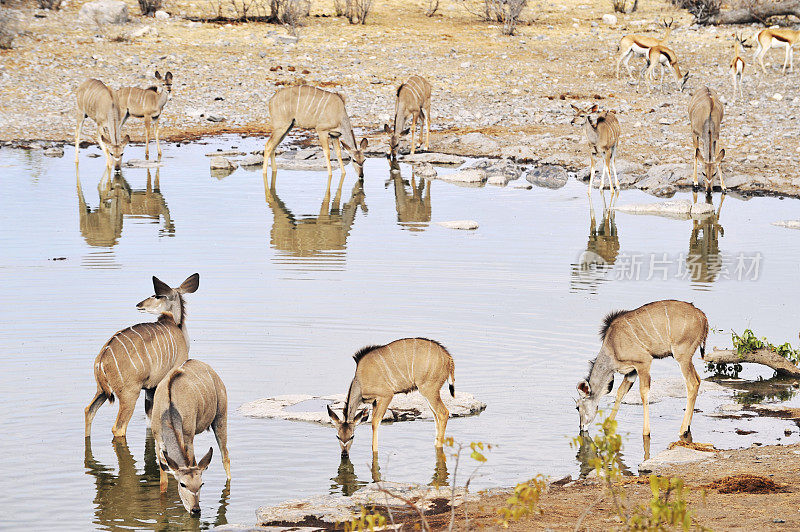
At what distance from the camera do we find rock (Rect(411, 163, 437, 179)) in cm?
2234

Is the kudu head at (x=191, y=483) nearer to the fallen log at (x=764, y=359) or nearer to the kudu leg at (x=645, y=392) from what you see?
the kudu leg at (x=645, y=392)

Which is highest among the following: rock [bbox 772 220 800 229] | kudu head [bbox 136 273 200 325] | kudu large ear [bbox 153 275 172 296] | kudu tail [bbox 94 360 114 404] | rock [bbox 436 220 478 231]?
kudu large ear [bbox 153 275 172 296]

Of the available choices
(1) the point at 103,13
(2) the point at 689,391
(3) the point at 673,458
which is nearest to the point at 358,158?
(2) the point at 689,391

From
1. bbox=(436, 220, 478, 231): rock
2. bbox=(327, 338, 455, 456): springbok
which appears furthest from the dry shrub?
bbox=(436, 220, 478, 231): rock

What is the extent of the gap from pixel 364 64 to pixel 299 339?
22059mm

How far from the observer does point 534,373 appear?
34.0 feet

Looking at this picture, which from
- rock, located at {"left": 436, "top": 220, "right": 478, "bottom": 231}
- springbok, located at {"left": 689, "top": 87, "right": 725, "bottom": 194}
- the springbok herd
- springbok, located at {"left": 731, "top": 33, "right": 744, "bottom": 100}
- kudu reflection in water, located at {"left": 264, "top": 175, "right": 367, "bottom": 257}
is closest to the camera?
the springbok herd

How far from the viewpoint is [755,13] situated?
120ft

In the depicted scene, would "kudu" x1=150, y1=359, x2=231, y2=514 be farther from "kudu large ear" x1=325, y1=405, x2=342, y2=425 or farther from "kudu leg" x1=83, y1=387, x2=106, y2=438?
"kudu leg" x1=83, y1=387, x2=106, y2=438

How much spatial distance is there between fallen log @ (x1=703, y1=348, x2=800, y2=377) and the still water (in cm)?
33

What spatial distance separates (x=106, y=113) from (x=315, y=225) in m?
6.91

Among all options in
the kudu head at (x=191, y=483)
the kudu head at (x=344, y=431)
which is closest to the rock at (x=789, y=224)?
the kudu head at (x=344, y=431)

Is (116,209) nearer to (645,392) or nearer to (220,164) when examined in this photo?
(220,164)

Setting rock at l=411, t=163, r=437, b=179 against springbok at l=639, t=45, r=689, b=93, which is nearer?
rock at l=411, t=163, r=437, b=179
